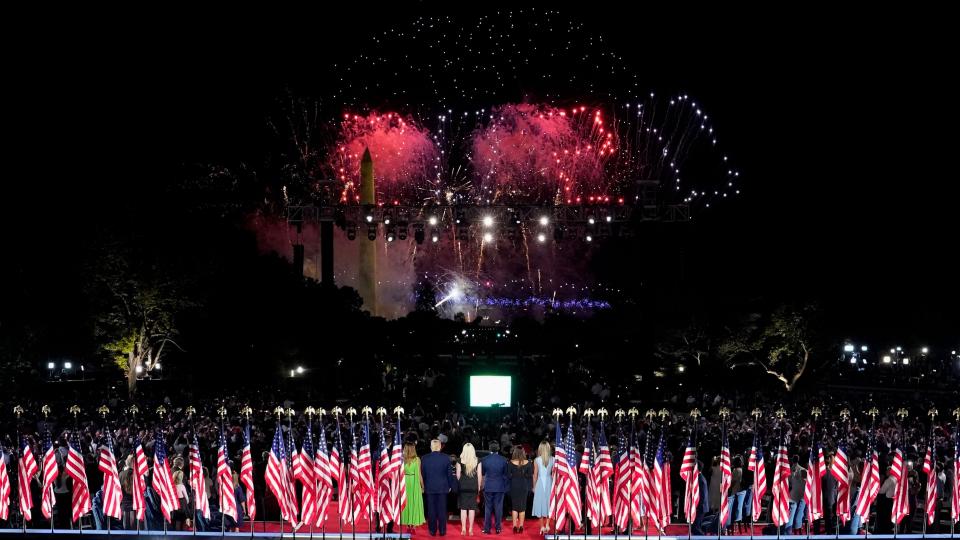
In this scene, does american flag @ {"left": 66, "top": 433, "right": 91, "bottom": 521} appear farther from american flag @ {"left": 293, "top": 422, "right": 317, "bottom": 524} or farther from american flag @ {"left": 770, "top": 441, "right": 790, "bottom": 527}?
american flag @ {"left": 770, "top": 441, "right": 790, "bottom": 527}

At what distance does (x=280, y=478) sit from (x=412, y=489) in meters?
2.19

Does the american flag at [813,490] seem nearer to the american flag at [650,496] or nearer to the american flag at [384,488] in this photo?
the american flag at [650,496]

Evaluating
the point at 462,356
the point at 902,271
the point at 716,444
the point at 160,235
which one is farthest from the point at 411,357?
the point at 716,444

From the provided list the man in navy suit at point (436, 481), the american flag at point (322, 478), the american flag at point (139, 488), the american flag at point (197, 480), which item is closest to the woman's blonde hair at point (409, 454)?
the man in navy suit at point (436, 481)

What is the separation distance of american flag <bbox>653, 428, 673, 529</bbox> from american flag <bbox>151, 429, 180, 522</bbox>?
7.60 metres

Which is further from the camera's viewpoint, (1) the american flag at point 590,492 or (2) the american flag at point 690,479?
(2) the american flag at point 690,479

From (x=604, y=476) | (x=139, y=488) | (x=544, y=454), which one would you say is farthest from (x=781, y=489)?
(x=139, y=488)

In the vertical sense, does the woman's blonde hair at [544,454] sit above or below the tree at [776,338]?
below

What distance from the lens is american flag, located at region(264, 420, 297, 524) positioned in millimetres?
16656

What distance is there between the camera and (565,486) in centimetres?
1631

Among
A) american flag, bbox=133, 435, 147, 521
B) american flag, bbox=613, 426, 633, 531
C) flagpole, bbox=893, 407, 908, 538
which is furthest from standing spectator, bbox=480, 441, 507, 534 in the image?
flagpole, bbox=893, 407, 908, 538

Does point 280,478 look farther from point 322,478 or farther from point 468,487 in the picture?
point 468,487

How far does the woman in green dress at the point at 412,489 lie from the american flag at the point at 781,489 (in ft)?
18.5

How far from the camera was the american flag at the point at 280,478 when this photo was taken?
16.7 meters
